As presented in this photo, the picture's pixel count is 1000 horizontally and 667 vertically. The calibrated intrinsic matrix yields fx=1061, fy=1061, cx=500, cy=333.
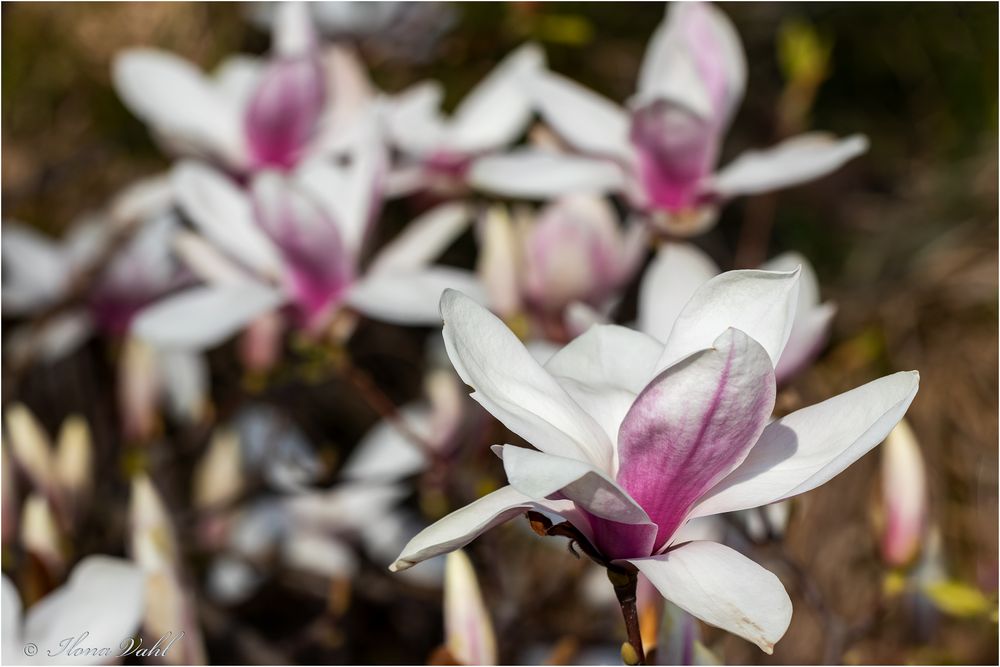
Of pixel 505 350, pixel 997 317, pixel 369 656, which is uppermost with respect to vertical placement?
pixel 505 350

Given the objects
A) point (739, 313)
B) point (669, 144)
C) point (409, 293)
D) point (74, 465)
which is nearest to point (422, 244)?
point (409, 293)

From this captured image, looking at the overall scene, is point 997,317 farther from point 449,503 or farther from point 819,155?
point 449,503

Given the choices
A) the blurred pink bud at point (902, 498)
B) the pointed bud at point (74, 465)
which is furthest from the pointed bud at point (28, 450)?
the blurred pink bud at point (902, 498)

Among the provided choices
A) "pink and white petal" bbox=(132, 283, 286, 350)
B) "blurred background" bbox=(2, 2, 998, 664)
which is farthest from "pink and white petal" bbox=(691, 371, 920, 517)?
"pink and white petal" bbox=(132, 283, 286, 350)

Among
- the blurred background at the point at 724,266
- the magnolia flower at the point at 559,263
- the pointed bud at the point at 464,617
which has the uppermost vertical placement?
the magnolia flower at the point at 559,263

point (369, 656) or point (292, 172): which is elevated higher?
point (292, 172)

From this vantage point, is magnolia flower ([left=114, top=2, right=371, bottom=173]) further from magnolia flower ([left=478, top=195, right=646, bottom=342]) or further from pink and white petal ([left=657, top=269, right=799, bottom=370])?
pink and white petal ([left=657, top=269, right=799, bottom=370])

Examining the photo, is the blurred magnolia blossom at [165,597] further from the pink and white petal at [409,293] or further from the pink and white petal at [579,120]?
the pink and white petal at [579,120]

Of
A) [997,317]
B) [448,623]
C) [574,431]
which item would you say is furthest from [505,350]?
[997,317]
